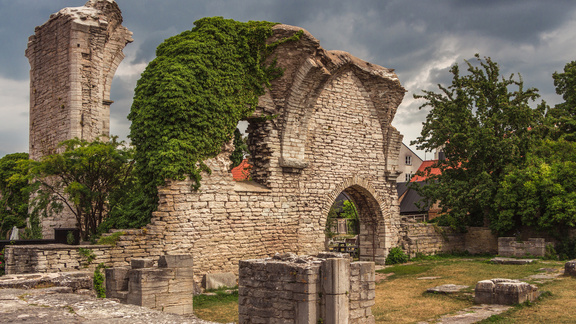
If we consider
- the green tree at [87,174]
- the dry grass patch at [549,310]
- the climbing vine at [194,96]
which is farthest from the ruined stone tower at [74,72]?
the dry grass patch at [549,310]

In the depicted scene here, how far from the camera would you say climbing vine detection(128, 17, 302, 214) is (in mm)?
13531

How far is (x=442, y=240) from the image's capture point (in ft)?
69.6

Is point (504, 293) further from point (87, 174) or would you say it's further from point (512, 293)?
point (87, 174)

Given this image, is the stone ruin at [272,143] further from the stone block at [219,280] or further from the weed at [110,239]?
the weed at [110,239]

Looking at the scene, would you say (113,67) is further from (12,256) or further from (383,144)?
(383,144)

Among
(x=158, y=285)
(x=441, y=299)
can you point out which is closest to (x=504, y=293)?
(x=441, y=299)

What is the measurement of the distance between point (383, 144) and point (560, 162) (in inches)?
262

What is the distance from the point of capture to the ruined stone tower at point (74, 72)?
54.1ft

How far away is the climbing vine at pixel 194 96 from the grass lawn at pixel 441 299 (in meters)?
3.54

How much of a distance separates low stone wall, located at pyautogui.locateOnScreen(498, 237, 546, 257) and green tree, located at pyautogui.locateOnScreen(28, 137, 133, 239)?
12581 millimetres

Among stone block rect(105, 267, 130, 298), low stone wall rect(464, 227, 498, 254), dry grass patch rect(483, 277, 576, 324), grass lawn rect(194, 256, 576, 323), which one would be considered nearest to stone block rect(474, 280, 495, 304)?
grass lawn rect(194, 256, 576, 323)

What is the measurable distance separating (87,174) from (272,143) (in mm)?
5212

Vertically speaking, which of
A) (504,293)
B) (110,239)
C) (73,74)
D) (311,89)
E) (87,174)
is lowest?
(504,293)

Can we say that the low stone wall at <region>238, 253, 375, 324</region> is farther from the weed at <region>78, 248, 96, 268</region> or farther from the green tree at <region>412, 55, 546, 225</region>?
the green tree at <region>412, 55, 546, 225</region>
